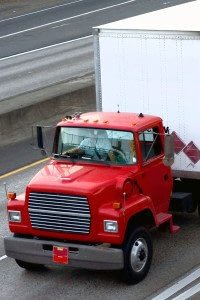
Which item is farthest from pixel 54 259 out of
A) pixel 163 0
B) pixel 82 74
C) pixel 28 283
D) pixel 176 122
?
pixel 163 0

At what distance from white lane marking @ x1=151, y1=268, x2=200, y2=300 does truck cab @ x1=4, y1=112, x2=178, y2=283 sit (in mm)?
500

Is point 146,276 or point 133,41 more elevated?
point 133,41

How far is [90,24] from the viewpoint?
1642 inches

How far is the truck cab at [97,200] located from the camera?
1268 centimetres

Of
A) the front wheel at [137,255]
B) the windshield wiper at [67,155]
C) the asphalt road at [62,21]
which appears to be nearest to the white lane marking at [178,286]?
the front wheel at [137,255]

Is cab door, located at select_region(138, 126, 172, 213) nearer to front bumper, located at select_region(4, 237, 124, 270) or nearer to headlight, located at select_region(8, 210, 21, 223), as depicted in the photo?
front bumper, located at select_region(4, 237, 124, 270)

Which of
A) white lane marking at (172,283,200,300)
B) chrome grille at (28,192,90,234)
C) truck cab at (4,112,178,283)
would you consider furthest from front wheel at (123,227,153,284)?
white lane marking at (172,283,200,300)

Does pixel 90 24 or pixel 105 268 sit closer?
pixel 105 268

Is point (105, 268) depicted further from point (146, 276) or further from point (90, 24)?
point (90, 24)

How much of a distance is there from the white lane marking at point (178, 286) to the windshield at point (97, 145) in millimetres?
1795

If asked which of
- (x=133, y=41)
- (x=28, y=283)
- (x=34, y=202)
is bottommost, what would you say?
(x=28, y=283)

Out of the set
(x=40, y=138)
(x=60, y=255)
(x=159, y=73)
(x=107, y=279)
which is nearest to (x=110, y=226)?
(x=60, y=255)

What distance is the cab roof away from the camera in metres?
13.7

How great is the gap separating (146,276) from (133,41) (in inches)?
155
